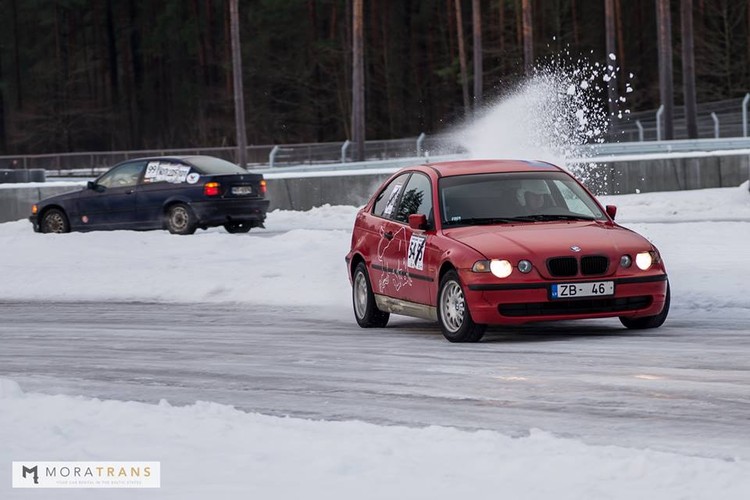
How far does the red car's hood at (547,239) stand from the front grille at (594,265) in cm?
4

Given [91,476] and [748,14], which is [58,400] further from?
[748,14]

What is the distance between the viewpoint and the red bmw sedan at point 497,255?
1093 centimetres

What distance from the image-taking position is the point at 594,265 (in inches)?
434

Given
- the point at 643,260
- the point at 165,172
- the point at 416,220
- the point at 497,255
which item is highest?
the point at 165,172

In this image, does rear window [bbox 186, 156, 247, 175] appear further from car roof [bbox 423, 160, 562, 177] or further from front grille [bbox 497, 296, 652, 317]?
front grille [bbox 497, 296, 652, 317]

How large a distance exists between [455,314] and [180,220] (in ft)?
48.8

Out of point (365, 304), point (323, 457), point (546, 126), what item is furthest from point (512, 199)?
point (546, 126)

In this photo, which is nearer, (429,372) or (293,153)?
(429,372)

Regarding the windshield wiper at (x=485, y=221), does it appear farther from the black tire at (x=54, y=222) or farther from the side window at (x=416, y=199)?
the black tire at (x=54, y=222)

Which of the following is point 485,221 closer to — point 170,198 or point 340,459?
point 340,459

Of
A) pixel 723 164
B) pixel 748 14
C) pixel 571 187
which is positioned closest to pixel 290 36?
pixel 748 14

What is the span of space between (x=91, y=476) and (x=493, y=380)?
3371mm

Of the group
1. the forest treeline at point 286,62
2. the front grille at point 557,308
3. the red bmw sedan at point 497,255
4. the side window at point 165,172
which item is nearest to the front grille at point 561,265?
the red bmw sedan at point 497,255

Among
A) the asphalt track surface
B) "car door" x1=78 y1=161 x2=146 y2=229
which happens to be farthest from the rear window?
the asphalt track surface
